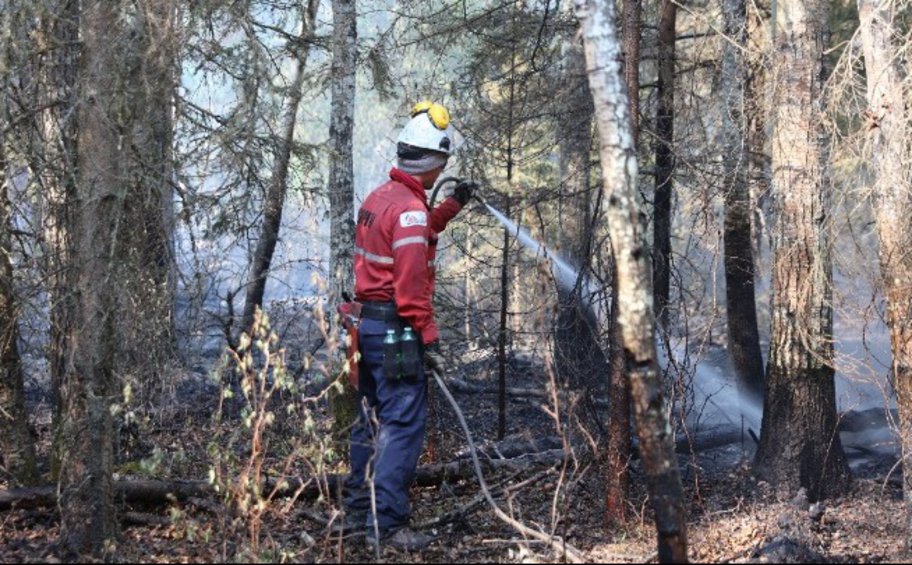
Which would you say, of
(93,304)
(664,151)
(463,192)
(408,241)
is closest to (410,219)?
(408,241)

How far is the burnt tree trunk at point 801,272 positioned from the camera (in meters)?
7.43

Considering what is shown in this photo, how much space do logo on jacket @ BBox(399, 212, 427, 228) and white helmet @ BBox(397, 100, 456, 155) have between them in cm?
53

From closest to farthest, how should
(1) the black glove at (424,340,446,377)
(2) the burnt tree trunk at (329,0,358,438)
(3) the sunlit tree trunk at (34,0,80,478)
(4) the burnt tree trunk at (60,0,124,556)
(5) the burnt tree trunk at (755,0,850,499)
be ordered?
(4) the burnt tree trunk at (60,0,124,556)
(3) the sunlit tree trunk at (34,0,80,478)
(1) the black glove at (424,340,446,377)
(5) the burnt tree trunk at (755,0,850,499)
(2) the burnt tree trunk at (329,0,358,438)

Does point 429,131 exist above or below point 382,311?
above

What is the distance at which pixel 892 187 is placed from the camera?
706 centimetres

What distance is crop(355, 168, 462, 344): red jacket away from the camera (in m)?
5.76

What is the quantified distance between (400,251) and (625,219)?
162 centimetres

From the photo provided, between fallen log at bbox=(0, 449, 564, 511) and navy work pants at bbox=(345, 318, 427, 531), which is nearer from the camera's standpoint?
navy work pants at bbox=(345, 318, 427, 531)

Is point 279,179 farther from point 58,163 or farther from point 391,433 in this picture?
point 391,433

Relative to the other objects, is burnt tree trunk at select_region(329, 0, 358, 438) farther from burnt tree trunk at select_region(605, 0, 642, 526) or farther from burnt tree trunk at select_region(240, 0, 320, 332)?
burnt tree trunk at select_region(605, 0, 642, 526)

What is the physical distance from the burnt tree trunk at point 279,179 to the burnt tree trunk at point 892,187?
445 cm

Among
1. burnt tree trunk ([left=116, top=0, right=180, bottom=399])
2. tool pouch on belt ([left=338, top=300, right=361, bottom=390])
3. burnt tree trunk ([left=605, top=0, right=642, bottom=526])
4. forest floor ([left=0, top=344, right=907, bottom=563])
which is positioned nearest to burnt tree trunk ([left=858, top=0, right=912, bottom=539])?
forest floor ([left=0, top=344, right=907, bottom=563])

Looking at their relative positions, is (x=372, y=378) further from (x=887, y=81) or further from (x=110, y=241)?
(x=887, y=81)

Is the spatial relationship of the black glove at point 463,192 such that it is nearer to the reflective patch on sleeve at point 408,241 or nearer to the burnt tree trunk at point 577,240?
the reflective patch on sleeve at point 408,241
